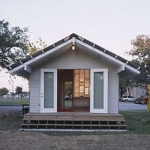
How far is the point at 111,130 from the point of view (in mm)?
14602

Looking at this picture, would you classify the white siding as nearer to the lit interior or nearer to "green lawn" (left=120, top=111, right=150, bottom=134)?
"green lawn" (left=120, top=111, right=150, bottom=134)

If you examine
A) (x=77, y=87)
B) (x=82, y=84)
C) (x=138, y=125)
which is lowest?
(x=138, y=125)

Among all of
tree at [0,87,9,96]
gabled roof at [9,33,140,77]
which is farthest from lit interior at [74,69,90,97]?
tree at [0,87,9,96]

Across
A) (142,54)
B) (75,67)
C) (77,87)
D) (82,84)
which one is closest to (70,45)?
(75,67)

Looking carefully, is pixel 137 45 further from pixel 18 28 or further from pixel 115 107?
pixel 115 107

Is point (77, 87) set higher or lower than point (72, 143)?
higher

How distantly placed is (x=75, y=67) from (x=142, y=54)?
83.9 feet

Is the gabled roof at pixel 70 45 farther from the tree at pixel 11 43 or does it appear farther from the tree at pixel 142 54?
the tree at pixel 142 54

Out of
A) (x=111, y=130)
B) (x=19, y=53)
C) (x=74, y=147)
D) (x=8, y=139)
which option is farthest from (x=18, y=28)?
(x=74, y=147)

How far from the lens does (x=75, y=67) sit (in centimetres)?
1698

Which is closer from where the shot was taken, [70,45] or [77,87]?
[70,45]

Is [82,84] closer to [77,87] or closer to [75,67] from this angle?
[77,87]

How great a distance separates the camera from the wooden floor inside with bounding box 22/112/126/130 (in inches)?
592

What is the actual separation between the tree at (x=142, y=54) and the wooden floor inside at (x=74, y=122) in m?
25.8
